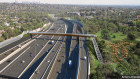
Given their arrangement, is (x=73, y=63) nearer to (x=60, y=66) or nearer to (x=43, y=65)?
(x=60, y=66)

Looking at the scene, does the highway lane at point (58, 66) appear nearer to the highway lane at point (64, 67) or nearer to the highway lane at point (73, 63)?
the highway lane at point (64, 67)

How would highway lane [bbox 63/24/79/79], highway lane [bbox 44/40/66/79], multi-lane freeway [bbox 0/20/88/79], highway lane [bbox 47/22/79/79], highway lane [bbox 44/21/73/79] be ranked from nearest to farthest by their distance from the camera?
multi-lane freeway [bbox 0/20/88/79], highway lane [bbox 44/40/66/79], highway lane [bbox 44/21/73/79], highway lane [bbox 47/22/79/79], highway lane [bbox 63/24/79/79]

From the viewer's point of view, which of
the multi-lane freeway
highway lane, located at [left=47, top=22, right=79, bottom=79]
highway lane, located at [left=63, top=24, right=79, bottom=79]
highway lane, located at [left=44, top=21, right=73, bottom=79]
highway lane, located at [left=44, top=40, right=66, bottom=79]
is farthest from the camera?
highway lane, located at [left=63, top=24, right=79, bottom=79]

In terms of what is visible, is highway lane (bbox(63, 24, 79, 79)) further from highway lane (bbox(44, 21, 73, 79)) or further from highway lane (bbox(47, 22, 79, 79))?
highway lane (bbox(44, 21, 73, 79))

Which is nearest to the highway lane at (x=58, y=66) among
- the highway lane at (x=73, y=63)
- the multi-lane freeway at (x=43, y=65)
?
the multi-lane freeway at (x=43, y=65)

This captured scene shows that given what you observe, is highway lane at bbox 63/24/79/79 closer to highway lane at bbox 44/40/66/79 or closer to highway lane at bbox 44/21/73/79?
highway lane at bbox 44/21/73/79

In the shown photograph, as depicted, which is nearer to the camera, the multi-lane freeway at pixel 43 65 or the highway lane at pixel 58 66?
the multi-lane freeway at pixel 43 65

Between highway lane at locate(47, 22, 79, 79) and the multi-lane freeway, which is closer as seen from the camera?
the multi-lane freeway

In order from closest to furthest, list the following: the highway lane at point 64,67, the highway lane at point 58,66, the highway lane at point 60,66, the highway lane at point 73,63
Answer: the highway lane at point 58,66, the highway lane at point 60,66, the highway lane at point 64,67, the highway lane at point 73,63

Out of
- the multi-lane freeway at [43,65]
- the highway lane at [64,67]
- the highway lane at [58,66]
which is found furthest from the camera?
the highway lane at [64,67]

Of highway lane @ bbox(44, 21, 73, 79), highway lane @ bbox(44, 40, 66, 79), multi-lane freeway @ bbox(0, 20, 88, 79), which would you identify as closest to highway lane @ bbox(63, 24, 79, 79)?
multi-lane freeway @ bbox(0, 20, 88, 79)

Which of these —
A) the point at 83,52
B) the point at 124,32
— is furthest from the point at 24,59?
the point at 124,32
